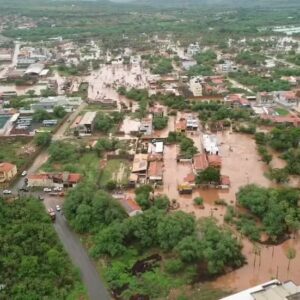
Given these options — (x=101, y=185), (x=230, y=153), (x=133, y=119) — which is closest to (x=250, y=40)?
(x=133, y=119)

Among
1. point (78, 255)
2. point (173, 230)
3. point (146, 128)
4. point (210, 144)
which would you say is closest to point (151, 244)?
point (173, 230)

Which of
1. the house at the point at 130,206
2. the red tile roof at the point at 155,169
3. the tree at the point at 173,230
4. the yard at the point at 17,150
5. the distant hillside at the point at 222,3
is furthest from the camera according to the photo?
the distant hillside at the point at 222,3

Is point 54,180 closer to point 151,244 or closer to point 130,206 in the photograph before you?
point 130,206

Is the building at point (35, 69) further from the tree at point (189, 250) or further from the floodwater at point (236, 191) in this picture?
the tree at point (189, 250)

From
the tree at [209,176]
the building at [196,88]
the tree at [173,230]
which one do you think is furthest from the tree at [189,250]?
the building at [196,88]

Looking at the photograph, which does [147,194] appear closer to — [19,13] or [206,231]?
[206,231]
